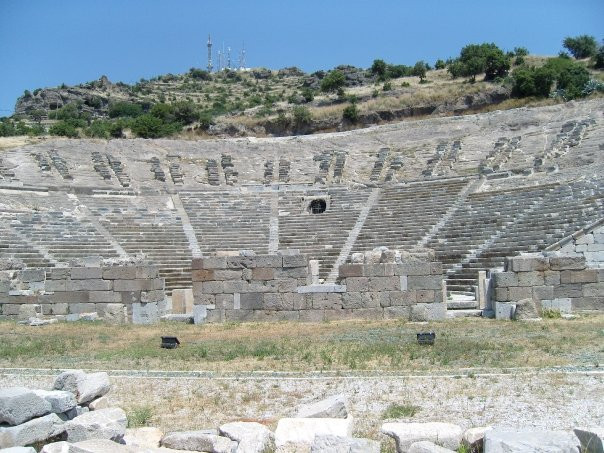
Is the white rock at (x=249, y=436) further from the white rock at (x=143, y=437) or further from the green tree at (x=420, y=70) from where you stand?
the green tree at (x=420, y=70)

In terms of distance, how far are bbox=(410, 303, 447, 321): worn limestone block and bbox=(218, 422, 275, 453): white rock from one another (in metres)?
8.38

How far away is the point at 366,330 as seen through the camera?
42.3ft

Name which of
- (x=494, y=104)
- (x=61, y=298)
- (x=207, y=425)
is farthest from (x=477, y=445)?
(x=494, y=104)

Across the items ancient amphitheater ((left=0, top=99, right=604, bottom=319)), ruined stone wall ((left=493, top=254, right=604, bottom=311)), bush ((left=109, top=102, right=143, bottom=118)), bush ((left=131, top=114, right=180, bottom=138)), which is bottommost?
ruined stone wall ((left=493, top=254, right=604, bottom=311))

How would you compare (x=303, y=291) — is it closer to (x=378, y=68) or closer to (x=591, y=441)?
(x=591, y=441)

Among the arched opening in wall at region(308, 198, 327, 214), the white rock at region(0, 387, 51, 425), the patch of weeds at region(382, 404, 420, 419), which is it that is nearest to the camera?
the white rock at region(0, 387, 51, 425)

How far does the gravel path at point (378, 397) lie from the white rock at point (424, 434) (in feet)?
1.47

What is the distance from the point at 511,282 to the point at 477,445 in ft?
30.7

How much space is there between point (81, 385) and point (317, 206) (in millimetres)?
25654

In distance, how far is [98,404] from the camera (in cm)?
752

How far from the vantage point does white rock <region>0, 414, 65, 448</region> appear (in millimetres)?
5953

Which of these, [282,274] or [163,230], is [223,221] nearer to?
[163,230]

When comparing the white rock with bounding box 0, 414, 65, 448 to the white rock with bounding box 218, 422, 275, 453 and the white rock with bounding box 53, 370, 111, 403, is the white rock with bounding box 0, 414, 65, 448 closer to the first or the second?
the white rock with bounding box 53, 370, 111, 403

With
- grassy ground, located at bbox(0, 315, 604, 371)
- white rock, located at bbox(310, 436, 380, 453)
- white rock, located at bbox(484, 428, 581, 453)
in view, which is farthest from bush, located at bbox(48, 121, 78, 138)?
white rock, located at bbox(484, 428, 581, 453)
